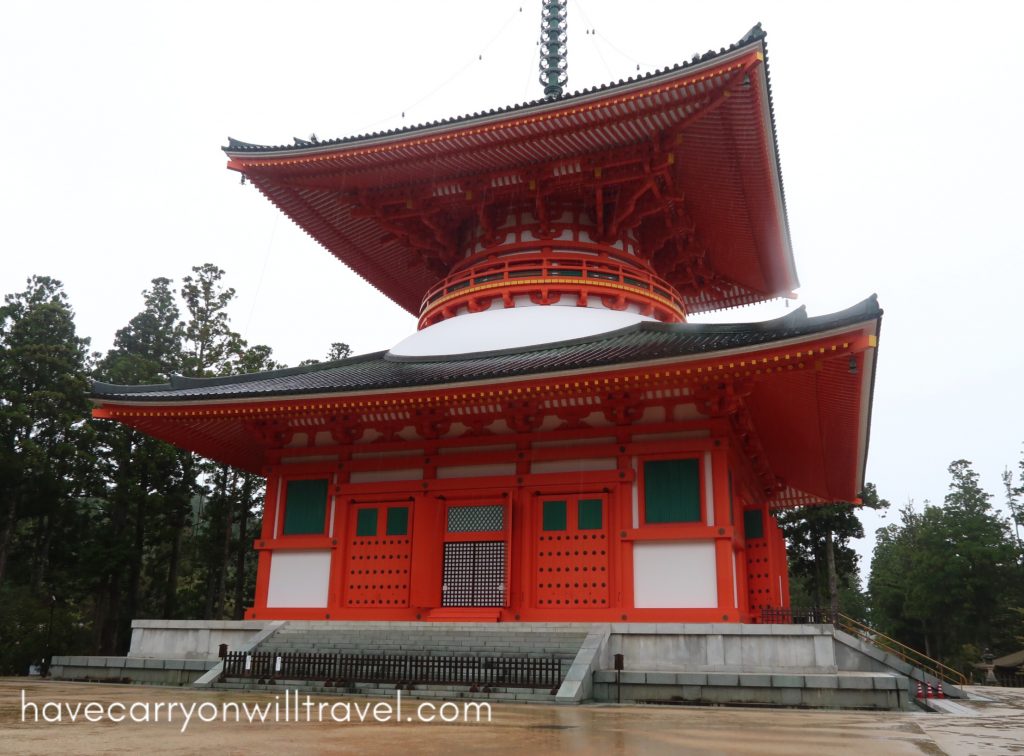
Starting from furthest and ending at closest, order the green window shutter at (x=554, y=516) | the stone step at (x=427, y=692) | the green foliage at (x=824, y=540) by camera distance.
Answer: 1. the green foliage at (x=824, y=540)
2. the green window shutter at (x=554, y=516)
3. the stone step at (x=427, y=692)

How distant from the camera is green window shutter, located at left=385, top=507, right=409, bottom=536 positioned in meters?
16.6

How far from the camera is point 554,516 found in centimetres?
1562

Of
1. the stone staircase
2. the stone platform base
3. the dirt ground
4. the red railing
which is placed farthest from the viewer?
the red railing

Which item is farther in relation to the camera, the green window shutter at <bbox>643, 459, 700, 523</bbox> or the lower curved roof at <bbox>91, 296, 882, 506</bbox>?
the green window shutter at <bbox>643, 459, 700, 523</bbox>

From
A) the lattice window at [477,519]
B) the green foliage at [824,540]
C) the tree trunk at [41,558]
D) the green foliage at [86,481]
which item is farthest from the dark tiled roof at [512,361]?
the green foliage at [824,540]

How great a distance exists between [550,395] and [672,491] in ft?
9.87

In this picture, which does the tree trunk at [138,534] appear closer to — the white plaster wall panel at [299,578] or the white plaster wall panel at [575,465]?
the white plaster wall panel at [299,578]

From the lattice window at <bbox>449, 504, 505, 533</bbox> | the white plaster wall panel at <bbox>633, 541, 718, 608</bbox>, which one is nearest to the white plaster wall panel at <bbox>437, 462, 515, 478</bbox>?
the lattice window at <bbox>449, 504, 505, 533</bbox>

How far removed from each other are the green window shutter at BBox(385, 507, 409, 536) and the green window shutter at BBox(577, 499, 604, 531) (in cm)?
386

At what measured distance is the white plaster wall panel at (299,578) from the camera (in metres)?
16.9

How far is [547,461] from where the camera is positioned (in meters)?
15.9

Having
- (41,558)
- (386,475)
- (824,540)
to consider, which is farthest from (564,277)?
(824,540)

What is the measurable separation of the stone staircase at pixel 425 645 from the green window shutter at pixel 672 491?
8.75ft

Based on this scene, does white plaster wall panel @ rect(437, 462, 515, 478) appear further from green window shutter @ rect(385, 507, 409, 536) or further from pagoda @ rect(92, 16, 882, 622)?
green window shutter @ rect(385, 507, 409, 536)
